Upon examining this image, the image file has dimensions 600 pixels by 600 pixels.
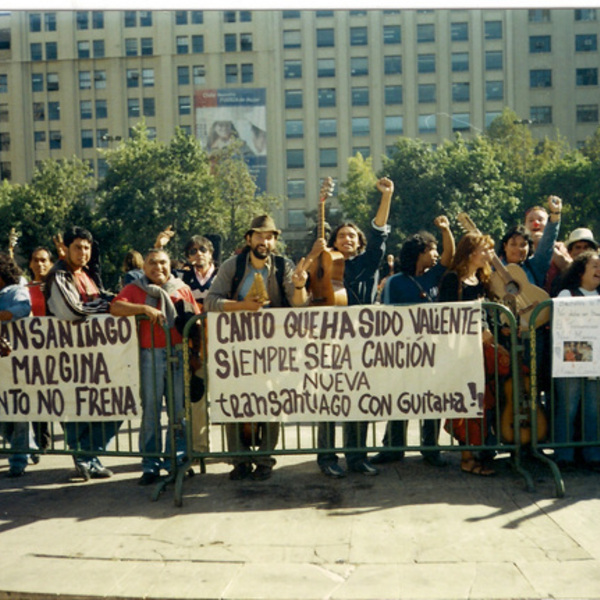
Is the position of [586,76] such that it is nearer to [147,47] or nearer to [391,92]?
[391,92]

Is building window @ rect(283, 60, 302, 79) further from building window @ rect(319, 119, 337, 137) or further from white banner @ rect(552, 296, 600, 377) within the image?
white banner @ rect(552, 296, 600, 377)

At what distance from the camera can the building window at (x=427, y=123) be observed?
80.2 meters

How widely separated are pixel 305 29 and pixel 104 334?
7846 cm

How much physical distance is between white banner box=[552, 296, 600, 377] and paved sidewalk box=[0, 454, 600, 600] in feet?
2.69

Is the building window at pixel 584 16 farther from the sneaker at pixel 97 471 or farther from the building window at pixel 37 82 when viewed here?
the sneaker at pixel 97 471

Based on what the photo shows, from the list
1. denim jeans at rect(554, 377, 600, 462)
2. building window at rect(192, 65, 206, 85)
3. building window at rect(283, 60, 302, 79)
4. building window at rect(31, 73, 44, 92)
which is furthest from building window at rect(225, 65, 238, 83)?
denim jeans at rect(554, 377, 600, 462)

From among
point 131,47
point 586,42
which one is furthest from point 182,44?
point 586,42

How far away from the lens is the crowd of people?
6.43 meters

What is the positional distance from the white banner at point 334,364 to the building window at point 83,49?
8324 cm

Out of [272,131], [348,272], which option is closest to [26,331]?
[348,272]

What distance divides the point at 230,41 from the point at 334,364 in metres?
80.4

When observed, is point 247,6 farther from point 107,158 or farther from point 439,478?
point 107,158

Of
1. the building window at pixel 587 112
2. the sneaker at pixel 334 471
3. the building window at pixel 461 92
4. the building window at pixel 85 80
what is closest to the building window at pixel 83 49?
the building window at pixel 85 80

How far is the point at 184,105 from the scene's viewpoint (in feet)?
269
